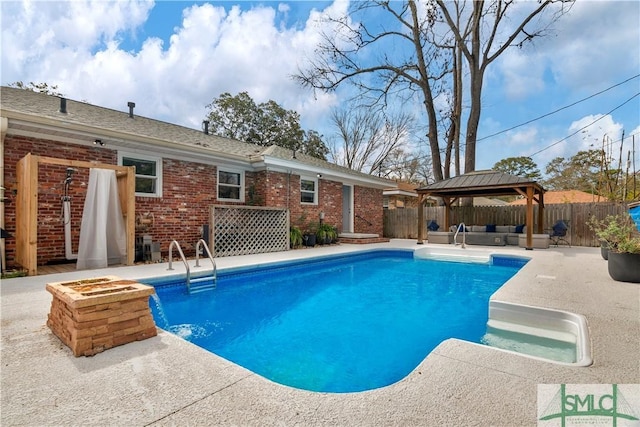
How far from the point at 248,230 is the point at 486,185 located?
28.7 ft

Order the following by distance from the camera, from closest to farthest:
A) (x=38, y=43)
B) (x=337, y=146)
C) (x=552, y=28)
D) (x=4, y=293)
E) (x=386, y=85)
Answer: (x=4, y=293)
(x=38, y=43)
(x=552, y=28)
(x=386, y=85)
(x=337, y=146)

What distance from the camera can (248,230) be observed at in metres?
9.70

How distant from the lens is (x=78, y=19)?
Result: 8.12m

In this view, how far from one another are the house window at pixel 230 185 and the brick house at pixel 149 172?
1.3 inches

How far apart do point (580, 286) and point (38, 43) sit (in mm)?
14942

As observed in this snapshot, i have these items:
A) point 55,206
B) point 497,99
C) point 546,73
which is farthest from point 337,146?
point 55,206

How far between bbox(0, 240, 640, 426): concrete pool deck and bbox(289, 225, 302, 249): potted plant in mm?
7923

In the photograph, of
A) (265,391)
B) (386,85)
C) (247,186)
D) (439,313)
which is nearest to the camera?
(265,391)

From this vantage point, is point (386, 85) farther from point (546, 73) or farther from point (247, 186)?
point (247, 186)

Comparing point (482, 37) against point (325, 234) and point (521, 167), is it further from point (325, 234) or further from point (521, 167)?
point (521, 167)

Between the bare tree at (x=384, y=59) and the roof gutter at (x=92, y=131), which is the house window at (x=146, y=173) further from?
the bare tree at (x=384, y=59)

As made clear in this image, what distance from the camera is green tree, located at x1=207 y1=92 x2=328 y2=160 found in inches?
958

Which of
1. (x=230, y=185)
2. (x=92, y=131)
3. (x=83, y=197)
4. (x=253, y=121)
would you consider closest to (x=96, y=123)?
(x=92, y=131)

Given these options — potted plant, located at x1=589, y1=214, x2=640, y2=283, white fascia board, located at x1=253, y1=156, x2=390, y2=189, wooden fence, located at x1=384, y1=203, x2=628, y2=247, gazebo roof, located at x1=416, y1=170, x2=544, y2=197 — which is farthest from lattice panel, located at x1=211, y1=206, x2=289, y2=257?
potted plant, located at x1=589, y1=214, x2=640, y2=283
